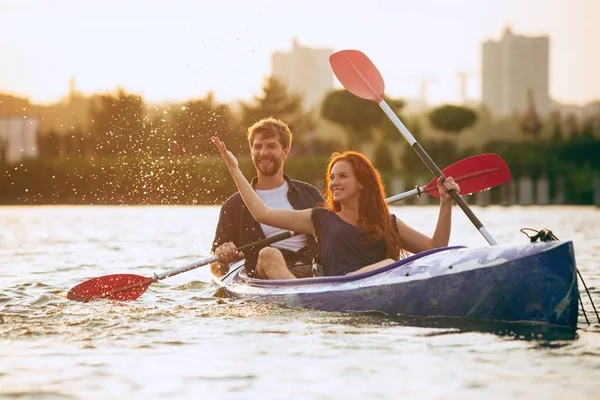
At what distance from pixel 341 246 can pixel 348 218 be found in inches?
7.0

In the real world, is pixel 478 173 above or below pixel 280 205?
above

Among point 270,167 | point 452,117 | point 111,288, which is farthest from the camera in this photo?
point 452,117

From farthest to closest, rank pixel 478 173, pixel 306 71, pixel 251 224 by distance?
pixel 306 71 → pixel 478 173 → pixel 251 224

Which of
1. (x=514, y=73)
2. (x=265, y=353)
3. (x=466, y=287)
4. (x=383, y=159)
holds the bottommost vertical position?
(x=265, y=353)

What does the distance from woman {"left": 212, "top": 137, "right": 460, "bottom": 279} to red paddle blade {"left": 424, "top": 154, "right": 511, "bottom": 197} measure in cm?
118

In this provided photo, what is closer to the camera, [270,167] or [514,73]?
[270,167]

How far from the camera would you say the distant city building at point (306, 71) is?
111375 millimetres

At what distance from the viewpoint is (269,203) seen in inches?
294

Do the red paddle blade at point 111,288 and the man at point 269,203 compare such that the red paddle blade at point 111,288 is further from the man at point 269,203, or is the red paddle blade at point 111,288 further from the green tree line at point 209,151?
the green tree line at point 209,151

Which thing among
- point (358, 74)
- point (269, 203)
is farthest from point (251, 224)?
point (358, 74)

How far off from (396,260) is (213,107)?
33.9 metres

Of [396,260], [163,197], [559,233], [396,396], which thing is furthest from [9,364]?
[163,197]

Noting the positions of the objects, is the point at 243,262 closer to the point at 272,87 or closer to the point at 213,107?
the point at 213,107

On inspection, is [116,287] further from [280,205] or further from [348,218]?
[348,218]
